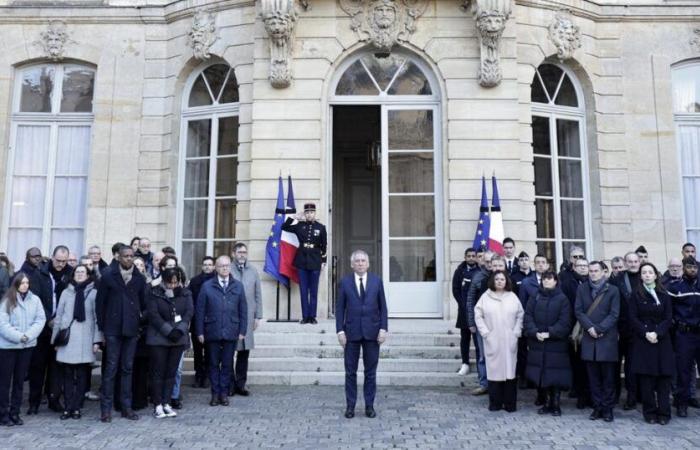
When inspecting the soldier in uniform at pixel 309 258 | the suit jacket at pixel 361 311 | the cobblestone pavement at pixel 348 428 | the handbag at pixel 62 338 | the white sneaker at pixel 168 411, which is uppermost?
the soldier in uniform at pixel 309 258

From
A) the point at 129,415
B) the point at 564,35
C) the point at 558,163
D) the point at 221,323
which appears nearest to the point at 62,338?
the point at 129,415

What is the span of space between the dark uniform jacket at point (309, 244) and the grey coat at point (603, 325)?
13.0 feet

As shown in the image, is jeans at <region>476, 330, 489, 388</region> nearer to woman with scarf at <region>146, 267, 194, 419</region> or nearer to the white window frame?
woman with scarf at <region>146, 267, 194, 419</region>

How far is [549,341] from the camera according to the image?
629cm

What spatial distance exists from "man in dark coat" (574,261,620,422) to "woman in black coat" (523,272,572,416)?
189 millimetres

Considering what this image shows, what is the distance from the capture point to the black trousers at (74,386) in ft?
19.8

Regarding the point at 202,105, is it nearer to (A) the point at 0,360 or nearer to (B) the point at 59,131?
(B) the point at 59,131

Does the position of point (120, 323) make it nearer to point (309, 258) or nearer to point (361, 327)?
point (361, 327)

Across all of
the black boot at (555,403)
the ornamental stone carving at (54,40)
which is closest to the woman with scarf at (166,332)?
the black boot at (555,403)

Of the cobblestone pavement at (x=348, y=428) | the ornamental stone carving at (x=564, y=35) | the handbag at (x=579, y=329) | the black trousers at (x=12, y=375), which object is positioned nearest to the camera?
the cobblestone pavement at (x=348, y=428)

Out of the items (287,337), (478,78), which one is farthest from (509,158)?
(287,337)

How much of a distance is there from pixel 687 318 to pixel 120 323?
6200 mm

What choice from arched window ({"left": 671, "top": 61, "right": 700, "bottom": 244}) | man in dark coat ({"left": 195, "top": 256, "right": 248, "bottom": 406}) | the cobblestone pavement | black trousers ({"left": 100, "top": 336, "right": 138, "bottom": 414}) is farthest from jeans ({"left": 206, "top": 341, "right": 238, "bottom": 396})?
arched window ({"left": 671, "top": 61, "right": 700, "bottom": 244})

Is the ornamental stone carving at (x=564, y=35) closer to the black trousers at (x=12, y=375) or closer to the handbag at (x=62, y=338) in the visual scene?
the handbag at (x=62, y=338)
